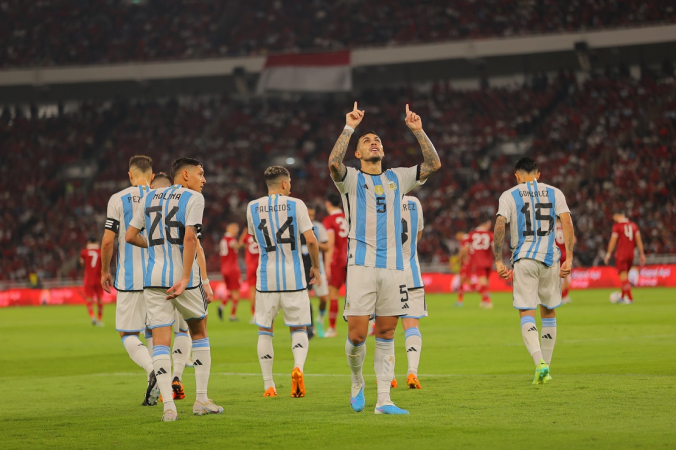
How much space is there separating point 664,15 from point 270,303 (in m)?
36.9

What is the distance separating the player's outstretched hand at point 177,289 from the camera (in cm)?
845

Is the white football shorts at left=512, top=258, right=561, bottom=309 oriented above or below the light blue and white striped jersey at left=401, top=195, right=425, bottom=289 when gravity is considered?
below

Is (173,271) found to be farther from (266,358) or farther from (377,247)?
(266,358)

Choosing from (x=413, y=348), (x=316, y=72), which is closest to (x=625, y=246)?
(x=413, y=348)

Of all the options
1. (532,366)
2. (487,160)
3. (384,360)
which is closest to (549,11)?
(487,160)

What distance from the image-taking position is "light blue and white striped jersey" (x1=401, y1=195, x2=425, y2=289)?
11.1 meters

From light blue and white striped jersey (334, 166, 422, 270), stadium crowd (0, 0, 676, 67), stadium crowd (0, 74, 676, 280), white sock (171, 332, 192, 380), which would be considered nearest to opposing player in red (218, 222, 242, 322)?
white sock (171, 332, 192, 380)

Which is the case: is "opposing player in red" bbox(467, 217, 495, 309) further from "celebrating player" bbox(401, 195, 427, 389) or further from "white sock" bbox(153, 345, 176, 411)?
"white sock" bbox(153, 345, 176, 411)

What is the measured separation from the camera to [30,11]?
5397 centimetres

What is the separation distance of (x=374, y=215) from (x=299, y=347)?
8.11 ft

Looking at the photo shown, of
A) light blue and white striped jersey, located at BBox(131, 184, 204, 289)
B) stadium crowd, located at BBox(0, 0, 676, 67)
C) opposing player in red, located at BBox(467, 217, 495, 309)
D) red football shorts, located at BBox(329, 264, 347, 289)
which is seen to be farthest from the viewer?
stadium crowd, located at BBox(0, 0, 676, 67)

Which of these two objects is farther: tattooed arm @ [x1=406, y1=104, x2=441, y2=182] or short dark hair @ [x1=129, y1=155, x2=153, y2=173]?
short dark hair @ [x1=129, y1=155, x2=153, y2=173]

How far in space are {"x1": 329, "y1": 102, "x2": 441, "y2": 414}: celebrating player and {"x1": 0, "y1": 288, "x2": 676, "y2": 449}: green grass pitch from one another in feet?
2.28

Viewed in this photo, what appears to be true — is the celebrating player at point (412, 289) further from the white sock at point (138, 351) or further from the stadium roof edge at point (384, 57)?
the stadium roof edge at point (384, 57)
